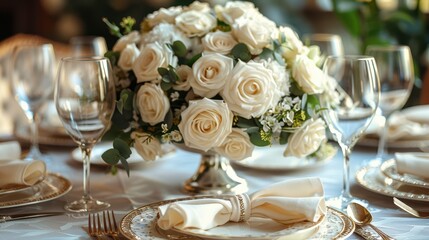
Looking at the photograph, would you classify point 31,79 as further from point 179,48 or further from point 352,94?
point 352,94

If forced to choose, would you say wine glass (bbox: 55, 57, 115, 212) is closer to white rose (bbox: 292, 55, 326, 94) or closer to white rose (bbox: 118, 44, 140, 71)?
white rose (bbox: 118, 44, 140, 71)

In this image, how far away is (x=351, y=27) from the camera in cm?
264

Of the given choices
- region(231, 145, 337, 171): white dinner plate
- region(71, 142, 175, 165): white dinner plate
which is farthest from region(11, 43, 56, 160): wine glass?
region(231, 145, 337, 171): white dinner plate

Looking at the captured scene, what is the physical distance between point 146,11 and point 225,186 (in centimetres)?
337

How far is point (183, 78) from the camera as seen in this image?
137 cm

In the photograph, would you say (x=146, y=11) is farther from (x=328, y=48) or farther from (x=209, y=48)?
(x=209, y=48)

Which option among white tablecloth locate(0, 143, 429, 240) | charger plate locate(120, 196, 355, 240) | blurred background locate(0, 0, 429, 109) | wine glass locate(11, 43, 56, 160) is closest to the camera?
charger plate locate(120, 196, 355, 240)

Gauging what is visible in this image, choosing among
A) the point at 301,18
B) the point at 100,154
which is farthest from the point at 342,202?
the point at 301,18

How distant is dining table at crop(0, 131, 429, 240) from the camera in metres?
1.19

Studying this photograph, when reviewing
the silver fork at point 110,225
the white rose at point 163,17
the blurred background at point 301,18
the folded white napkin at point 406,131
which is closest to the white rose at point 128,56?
the white rose at point 163,17

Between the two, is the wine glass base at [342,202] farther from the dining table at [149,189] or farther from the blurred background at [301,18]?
the blurred background at [301,18]

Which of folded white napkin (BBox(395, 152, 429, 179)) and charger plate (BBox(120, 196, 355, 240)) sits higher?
folded white napkin (BBox(395, 152, 429, 179))

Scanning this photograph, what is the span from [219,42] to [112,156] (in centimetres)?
30

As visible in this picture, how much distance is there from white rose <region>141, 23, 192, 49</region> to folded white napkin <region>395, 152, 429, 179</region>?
19.0 inches
